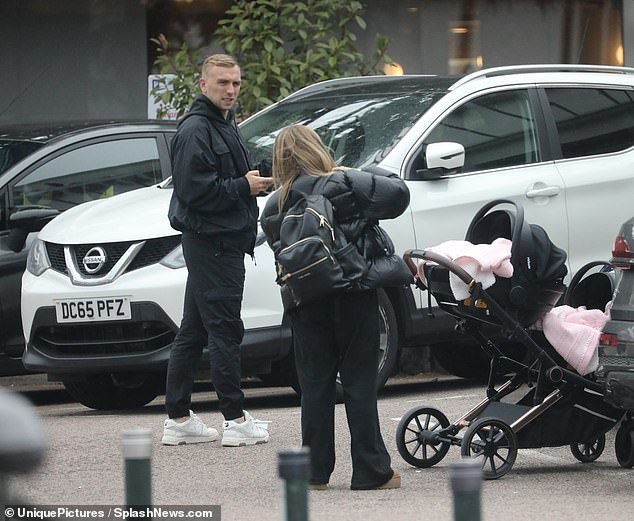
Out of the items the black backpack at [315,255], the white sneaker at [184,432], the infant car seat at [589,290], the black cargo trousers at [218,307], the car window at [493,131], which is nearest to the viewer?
the black backpack at [315,255]

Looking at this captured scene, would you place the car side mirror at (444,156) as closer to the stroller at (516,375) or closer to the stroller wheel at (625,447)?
the stroller at (516,375)

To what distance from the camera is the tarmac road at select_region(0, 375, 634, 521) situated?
6430mm

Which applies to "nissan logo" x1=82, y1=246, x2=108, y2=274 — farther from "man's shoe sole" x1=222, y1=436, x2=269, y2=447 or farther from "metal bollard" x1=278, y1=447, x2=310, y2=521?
"metal bollard" x1=278, y1=447, x2=310, y2=521

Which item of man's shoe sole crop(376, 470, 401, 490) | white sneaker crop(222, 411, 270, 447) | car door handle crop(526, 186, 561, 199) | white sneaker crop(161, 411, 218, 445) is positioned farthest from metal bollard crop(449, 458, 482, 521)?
car door handle crop(526, 186, 561, 199)

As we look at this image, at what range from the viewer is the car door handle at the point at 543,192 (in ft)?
31.6

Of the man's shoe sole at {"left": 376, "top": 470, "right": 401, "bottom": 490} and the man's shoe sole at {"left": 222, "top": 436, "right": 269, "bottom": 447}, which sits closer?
the man's shoe sole at {"left": 376, "top": 470, "right": 401, "bottom": 490}

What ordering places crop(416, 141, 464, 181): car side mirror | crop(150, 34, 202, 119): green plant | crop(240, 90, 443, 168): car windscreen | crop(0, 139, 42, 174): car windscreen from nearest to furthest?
crop(416, 141, 464, 181): car side mirror → crop(240, 90, 443, 168): car windscreen → crop(0, 139, 42, 174): car windscreen → crop(150, 34, 202, 119): green plant

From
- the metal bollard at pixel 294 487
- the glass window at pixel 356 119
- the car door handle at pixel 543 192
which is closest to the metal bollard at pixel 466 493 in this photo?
the metal bollard at pixel 294 487

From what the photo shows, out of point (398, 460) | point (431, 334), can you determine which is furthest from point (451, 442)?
point (431, 334)

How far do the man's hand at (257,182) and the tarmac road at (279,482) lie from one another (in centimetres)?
131

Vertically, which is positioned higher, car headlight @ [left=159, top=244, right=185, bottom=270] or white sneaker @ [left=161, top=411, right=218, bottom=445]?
car headlight @ [left=159, top=244, right=185, bottom=270]

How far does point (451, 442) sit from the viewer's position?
7359 millimetres

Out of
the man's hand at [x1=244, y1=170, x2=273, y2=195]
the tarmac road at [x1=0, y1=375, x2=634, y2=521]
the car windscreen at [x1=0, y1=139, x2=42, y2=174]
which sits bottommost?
the tarmac road at [x1=0, y1=375, x2=634, y2=521]

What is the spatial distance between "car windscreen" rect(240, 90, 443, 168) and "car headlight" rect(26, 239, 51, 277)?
1422 millimetres
